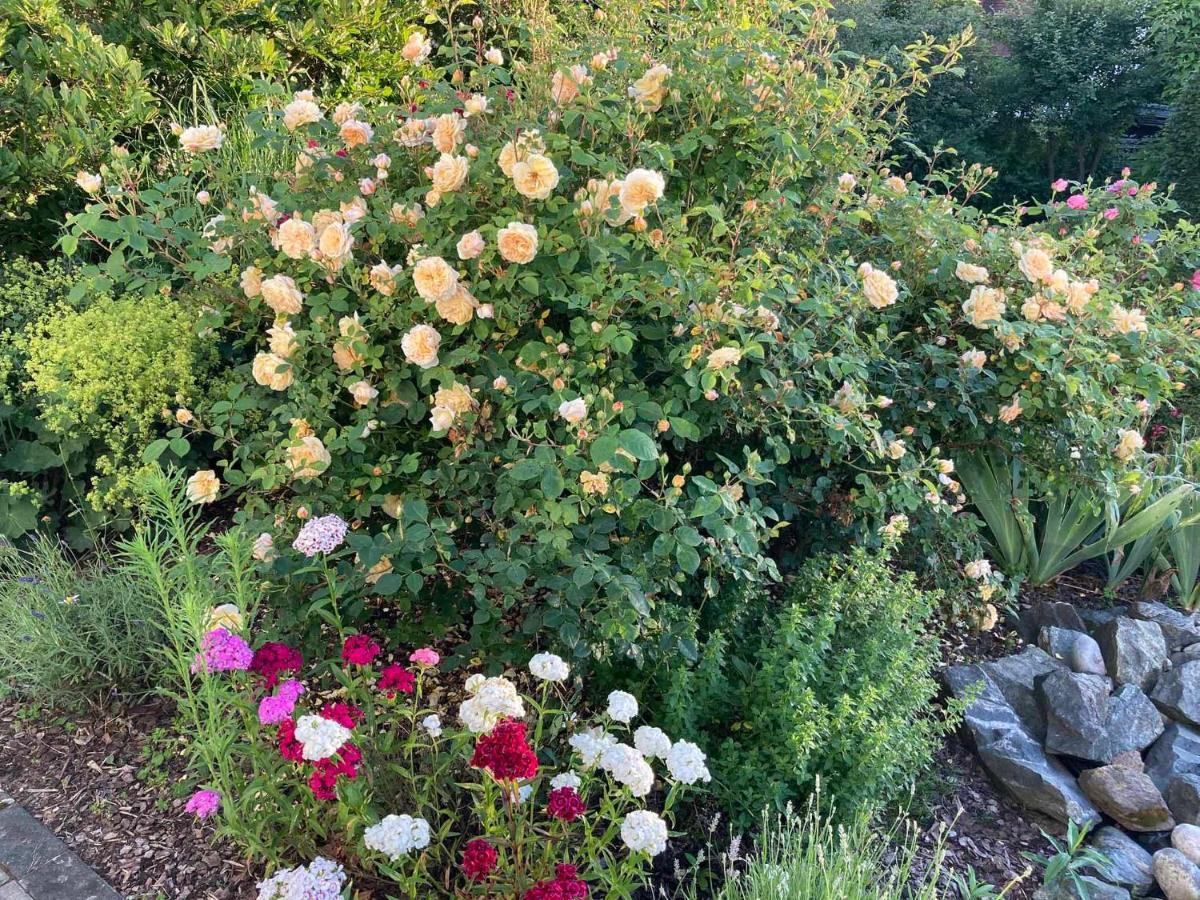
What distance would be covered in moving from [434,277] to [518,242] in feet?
0.69

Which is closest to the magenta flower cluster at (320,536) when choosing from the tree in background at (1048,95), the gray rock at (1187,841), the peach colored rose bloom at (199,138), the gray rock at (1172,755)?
the peach colored rose bloom at (199,138)

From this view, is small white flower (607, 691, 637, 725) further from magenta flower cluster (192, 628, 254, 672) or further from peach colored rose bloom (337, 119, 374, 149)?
peach colored rose bloom (337, 119, 374, 149)

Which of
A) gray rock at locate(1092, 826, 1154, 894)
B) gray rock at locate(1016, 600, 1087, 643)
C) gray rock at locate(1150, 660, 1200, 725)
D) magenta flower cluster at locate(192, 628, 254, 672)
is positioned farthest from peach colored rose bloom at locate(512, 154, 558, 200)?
gray rock at locate(1150, 660, 1200, 725)

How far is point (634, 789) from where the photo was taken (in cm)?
156

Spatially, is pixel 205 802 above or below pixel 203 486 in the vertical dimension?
below

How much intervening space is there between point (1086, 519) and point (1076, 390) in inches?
29.4

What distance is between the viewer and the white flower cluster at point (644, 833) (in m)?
1.51

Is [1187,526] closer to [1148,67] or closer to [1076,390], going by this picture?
[1076,390]

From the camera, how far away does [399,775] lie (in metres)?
1.96

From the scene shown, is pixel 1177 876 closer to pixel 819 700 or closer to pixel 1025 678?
pixel 1025 678

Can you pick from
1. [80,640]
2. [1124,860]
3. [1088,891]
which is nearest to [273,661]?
[80,640]

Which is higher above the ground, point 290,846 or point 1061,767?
point 290,846

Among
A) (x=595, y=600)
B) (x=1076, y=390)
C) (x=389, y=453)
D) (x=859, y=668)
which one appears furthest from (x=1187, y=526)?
(x=389, y=453)

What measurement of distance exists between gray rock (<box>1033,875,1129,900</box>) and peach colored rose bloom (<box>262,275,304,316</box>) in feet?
7.92
